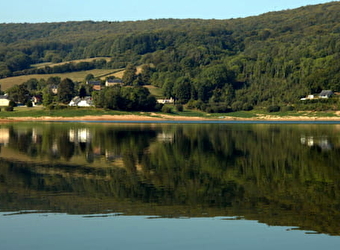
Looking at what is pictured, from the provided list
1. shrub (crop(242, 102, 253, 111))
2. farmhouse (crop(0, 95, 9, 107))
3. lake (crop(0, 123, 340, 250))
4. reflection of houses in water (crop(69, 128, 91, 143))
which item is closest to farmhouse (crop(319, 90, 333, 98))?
shrub (crop(242, 102, 253, 111))

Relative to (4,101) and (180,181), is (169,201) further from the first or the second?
(4,101)

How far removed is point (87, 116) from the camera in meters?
152

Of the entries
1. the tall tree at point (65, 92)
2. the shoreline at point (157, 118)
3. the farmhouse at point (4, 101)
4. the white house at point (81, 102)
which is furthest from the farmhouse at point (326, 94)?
the farmhouse at point (4, 101)

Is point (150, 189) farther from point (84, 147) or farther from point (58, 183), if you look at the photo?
point (84, 147)

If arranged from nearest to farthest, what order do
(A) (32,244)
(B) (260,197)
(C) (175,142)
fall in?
(A) (32,244) → (B) (260,197) → (C) (175,142)

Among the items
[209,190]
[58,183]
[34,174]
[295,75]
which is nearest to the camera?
[209,190]

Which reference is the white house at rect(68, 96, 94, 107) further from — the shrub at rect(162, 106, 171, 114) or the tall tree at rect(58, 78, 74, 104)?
the shrub at rect(162, 106, 171, 114)

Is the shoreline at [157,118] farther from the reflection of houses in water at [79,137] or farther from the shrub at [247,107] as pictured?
the reflection of houses in water at [79,137]

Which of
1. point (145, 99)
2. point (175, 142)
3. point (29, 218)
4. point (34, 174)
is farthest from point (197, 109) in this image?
point (29, 218)

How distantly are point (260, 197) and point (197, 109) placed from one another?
14390cm

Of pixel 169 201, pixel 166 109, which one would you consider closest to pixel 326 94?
pixel 166 109

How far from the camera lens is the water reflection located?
82.1 ft

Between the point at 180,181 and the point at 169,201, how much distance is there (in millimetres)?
6667

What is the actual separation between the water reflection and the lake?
56 millimetres
